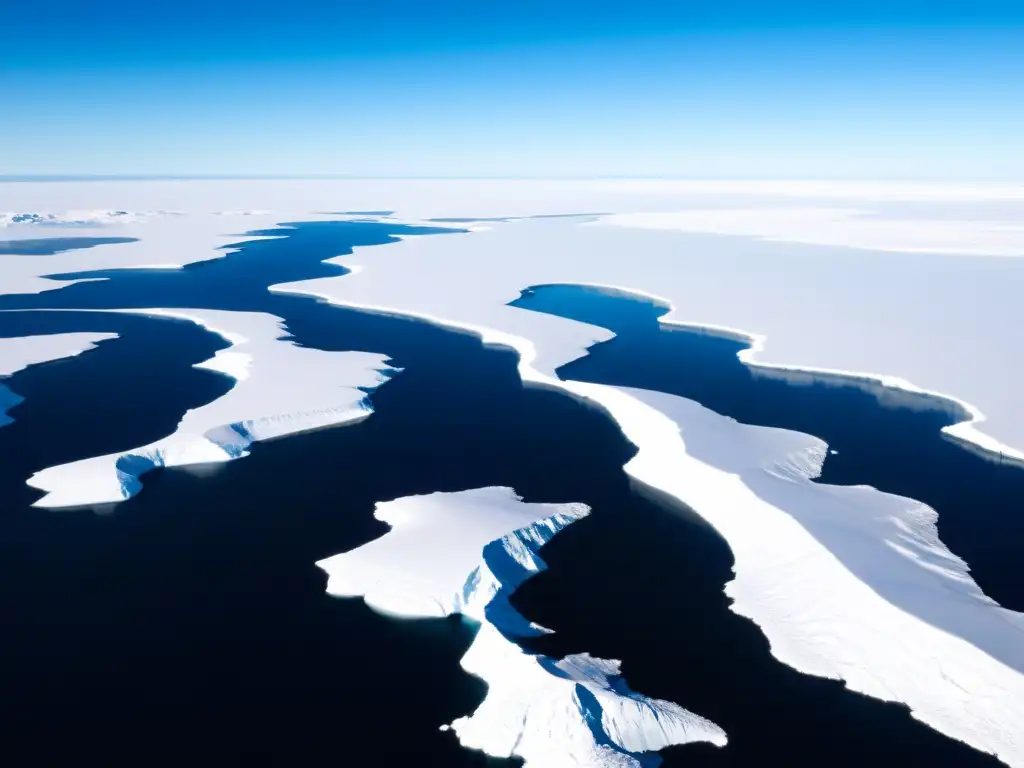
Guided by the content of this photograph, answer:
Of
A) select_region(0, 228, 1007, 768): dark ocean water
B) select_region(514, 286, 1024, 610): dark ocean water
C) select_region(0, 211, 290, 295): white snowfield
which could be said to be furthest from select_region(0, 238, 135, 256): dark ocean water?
select_region(514, 286, 1024, 610): dark ocean water

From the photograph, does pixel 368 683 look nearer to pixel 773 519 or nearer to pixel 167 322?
pixel 773 519

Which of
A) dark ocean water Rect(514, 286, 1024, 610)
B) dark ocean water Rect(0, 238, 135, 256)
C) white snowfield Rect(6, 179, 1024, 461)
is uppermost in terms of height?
white snowfield Rect(6, 179, 1024, 461)

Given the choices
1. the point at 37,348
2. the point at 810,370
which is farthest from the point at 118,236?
the point at 810,370

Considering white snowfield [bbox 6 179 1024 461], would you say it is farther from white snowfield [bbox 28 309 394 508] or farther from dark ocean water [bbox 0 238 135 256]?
white snowfield [bbox 28 309 394 508]

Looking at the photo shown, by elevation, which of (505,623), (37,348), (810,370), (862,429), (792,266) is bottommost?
(37,348)

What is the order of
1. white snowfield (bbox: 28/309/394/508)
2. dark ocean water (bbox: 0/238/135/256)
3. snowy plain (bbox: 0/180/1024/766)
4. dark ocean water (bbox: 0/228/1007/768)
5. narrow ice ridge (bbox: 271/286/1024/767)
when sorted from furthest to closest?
dark ocean water (bbox: 0/238/135/256) < white snowfield (bbox: 28/309/394/508) < snowy plain (bbox: 0/180/1024/766) < narrow ice ridge (bbox: 271/286/1024/767) < dark ocean water (bbox: 0/228/1007/768)

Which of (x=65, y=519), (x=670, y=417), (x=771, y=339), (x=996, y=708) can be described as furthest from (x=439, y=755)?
(x=771, y=339)

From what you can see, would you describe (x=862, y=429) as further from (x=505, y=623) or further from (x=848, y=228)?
(x=848, y=228)
